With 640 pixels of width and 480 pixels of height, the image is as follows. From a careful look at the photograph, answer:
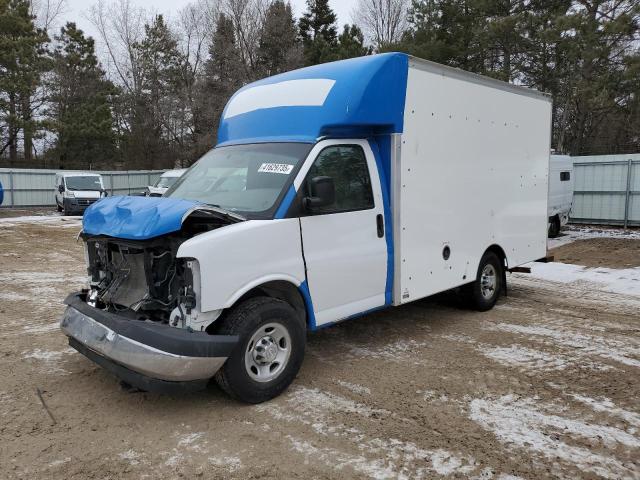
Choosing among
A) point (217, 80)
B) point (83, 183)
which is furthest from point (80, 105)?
point (83, 183)

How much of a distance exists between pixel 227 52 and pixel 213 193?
105 feet

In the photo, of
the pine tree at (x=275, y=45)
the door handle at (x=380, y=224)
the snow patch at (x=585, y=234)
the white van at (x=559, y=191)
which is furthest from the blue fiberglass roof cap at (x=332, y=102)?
the pine tree at (x=275, y=45)

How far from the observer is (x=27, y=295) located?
26.4 feet

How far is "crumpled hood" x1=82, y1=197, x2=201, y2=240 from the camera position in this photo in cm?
380

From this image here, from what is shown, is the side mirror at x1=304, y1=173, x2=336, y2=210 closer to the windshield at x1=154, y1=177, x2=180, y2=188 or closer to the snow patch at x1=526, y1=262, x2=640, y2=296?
the snow patch at x1=526, y1=262, x2=640, y2=296

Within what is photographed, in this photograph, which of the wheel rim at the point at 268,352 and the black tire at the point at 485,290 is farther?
the black tire at the point at 485,290

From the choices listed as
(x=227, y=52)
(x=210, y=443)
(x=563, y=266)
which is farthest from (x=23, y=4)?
(x=210, y=443)

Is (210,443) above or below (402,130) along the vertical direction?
below

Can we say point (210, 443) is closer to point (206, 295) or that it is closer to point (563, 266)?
point (206, 295)

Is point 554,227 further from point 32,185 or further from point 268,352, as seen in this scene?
point 32,185

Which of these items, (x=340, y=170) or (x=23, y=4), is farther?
(x=23, y=4)

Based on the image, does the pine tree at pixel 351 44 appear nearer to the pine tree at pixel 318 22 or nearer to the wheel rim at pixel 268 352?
the pine tree at pixel 318 22

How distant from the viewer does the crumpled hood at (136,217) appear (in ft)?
12.5

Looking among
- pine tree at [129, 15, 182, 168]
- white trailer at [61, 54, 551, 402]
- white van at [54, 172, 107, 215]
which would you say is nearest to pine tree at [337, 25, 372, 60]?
pine tree at [129, 15, 182, 168]
